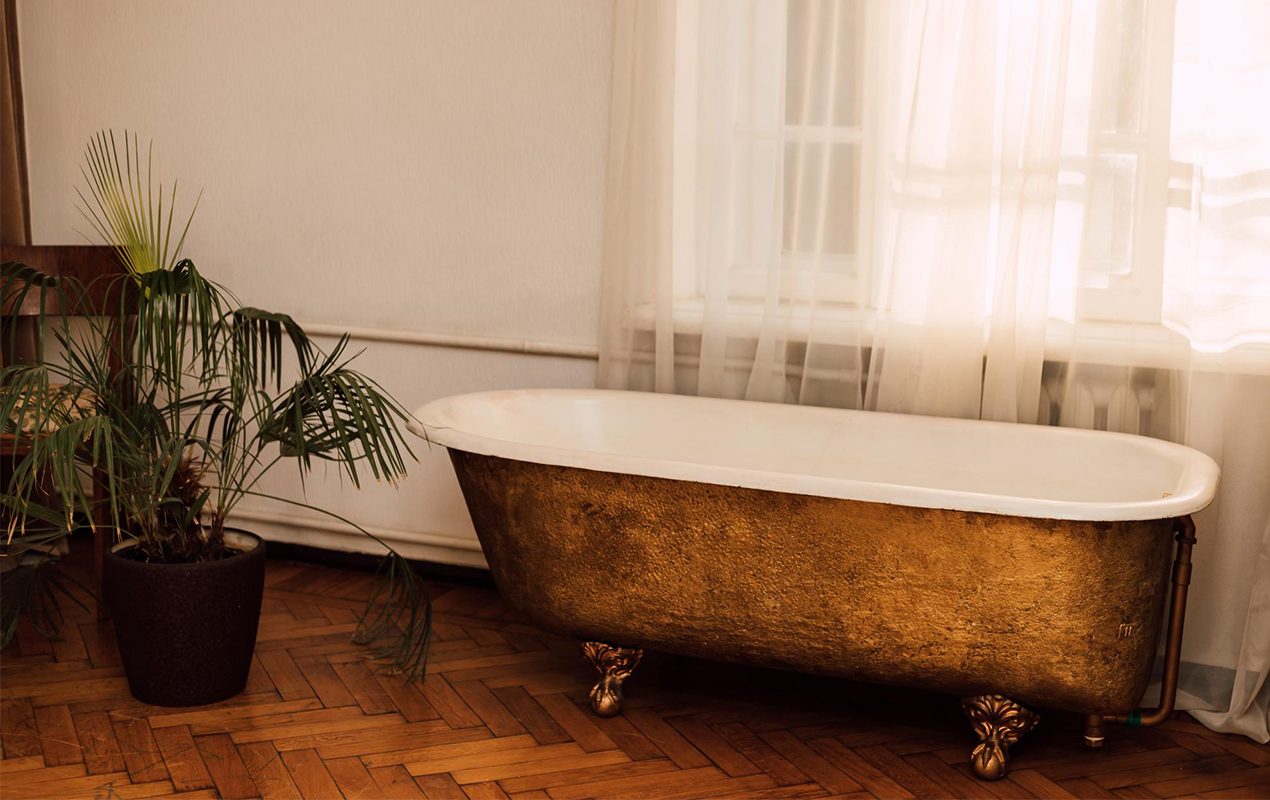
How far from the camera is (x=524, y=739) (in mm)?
2104

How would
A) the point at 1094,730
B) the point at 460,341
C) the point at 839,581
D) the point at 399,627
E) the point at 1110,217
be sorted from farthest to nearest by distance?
the point at 460,341 < the point at 399,627 < the point at 1110,217 < the point at 1094,730 < the point at 839,581

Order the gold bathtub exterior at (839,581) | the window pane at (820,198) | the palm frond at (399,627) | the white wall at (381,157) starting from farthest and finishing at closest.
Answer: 1. the white wall at (381,157)
2. the window pane at (820,198)
3. the palm frond at (399,627)
4. the gold bathtub exterior at (839,581)

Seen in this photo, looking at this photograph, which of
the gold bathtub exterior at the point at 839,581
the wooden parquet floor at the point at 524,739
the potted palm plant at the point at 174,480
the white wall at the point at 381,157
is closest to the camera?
the gold bathtub exterior at the point at 839,581

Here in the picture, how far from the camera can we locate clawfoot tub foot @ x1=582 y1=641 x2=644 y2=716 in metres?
2.18

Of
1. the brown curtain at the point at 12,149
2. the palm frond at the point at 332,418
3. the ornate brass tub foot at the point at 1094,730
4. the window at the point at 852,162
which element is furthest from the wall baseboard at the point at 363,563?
the ornate brass tub foot at the point at 1094,730

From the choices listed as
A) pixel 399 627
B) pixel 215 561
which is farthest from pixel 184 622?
pixel 399 627

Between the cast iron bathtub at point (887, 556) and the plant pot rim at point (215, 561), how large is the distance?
0.44m

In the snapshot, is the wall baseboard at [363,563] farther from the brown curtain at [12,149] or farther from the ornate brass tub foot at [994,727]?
the ornate brass tub foot at [994,727]

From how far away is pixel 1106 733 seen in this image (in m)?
2.21

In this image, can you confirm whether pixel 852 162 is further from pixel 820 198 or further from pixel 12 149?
pixel 12 149

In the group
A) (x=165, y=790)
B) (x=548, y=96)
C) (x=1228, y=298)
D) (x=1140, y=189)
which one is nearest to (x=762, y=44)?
(x=548, y=96)

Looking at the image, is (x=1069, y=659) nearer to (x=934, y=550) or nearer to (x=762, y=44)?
(x=934, y=550)

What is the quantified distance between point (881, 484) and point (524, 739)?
0.87 meters

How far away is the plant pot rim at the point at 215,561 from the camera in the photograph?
6.89 ft
